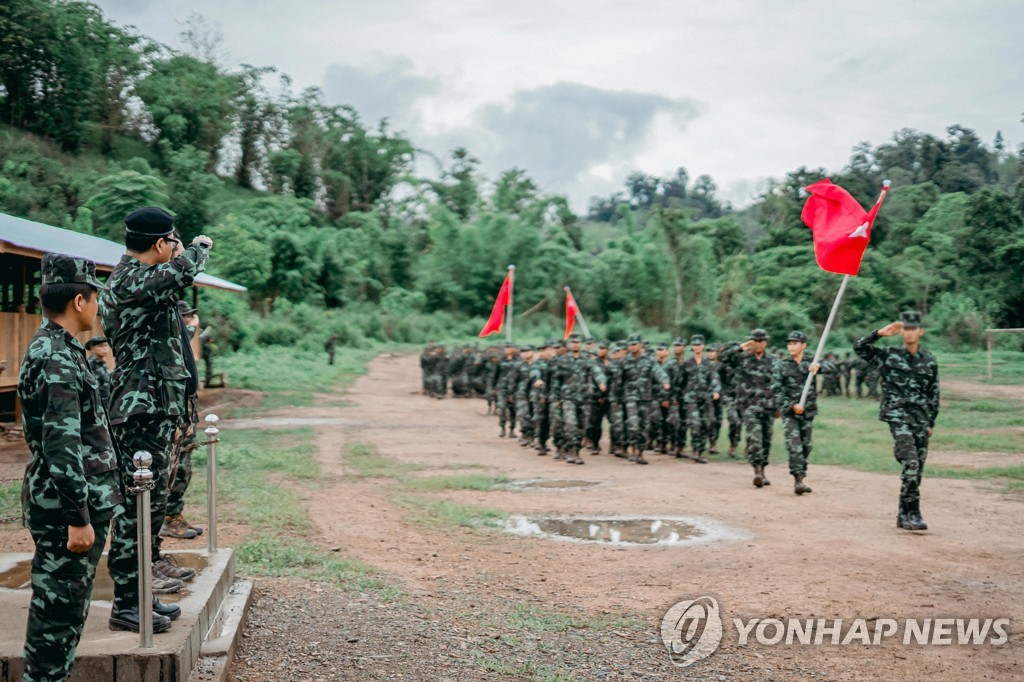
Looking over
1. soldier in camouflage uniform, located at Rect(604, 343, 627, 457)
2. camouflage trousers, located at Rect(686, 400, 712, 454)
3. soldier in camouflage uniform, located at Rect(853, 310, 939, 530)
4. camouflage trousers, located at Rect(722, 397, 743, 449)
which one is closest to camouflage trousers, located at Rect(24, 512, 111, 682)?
soldier in camouflage uniform, located at Rect(853, 310, 939, 530)

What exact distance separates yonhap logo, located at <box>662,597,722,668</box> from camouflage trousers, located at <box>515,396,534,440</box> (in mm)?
10136

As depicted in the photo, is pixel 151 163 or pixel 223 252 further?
pixel 151 163

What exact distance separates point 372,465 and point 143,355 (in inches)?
354

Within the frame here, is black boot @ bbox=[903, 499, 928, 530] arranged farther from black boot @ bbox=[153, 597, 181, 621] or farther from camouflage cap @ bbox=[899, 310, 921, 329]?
black boot @ bbox=[153, 597, 181, 621]

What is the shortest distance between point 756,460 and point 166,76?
48.9m

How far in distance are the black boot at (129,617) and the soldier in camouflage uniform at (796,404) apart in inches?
318

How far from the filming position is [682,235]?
46219 millimetres

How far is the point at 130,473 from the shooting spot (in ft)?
13.6

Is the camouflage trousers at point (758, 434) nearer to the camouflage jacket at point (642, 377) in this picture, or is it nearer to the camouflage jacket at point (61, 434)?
A: the camouflage jacket at point (642, 377)

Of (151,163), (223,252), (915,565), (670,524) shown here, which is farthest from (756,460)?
(151,163)

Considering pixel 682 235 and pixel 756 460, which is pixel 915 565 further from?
pixel 682 235

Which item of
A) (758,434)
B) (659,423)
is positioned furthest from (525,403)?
(758,434)

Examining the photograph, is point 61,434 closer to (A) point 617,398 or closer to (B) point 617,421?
(A) point 617,398

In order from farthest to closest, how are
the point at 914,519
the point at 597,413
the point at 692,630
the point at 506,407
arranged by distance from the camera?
the point at 506,407, the point at 597,413, the point at 914,519, the point at 692,630
